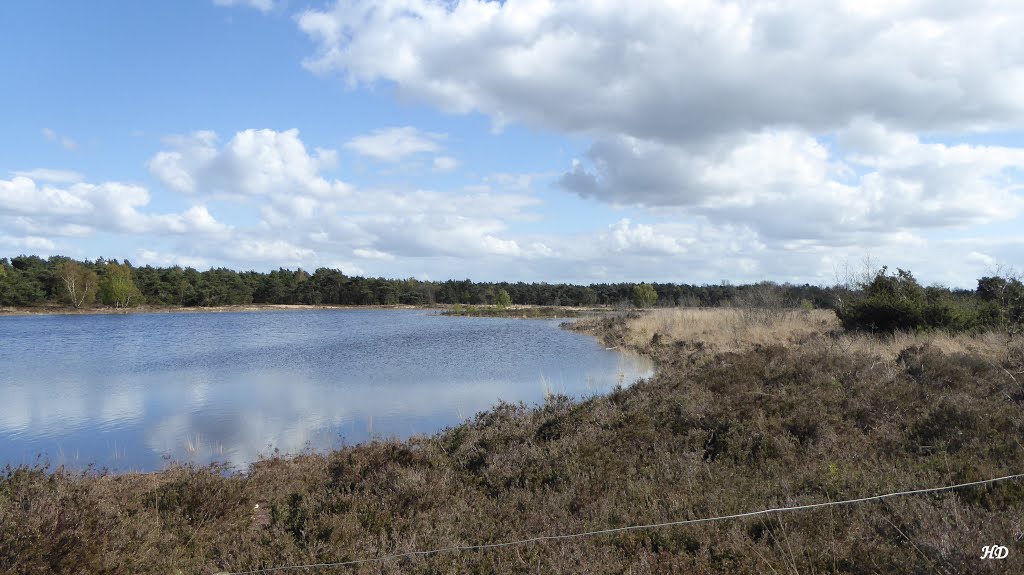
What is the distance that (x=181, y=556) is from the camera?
201 inches

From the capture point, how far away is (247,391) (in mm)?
16688

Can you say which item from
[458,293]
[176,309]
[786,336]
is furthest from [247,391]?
[458,293]

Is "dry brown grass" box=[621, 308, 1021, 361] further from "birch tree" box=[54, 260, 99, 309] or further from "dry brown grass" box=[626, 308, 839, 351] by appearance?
"birch tree" box=[54, 260, 99, 309]

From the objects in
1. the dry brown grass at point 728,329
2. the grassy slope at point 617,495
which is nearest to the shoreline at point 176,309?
the dry brown grass at point 728,329

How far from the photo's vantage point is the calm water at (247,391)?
10984mm

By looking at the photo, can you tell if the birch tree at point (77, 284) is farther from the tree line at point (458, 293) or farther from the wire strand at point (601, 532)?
the wire strand at point (601, 532)

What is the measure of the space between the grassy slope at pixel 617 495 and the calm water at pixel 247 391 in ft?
8.79

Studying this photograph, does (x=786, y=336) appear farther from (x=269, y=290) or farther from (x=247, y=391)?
(x=269, y=290)

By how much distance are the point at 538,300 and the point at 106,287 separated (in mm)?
76062

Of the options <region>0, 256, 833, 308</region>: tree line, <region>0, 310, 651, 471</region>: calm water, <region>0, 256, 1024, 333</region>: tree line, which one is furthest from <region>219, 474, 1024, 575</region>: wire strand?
<region>0, 256, 833, 308</region>: tree line

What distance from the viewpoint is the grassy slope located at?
437 cm

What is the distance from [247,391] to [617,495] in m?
13.8

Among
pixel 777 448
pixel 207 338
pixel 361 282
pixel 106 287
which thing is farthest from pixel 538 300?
pixel 777 448

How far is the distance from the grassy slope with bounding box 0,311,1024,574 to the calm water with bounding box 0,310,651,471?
2.68 meters
